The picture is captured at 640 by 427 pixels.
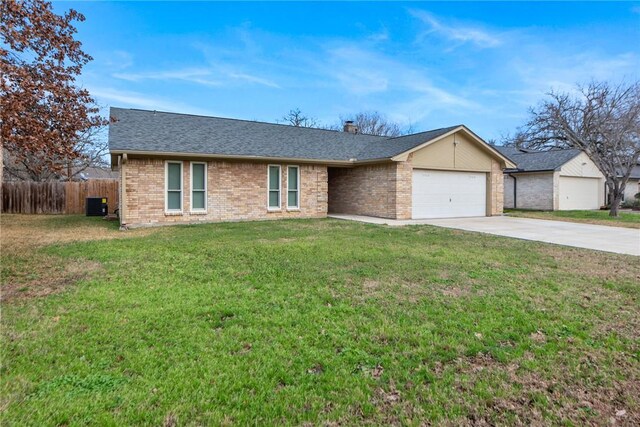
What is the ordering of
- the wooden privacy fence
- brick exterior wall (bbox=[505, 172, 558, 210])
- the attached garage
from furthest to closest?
1. brick exterior wall (bbox=[505, 172, 558, 210])
2. the wooden privacy fence
3. the attached garage

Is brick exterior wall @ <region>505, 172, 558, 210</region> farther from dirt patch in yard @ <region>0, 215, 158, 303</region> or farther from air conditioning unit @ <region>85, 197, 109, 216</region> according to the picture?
air conditioning unit @ <region>85, 197, 109, 216</region>

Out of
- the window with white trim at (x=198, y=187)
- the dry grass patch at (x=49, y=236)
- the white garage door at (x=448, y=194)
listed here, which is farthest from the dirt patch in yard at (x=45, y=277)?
the white garage door at (x=448, y=194)

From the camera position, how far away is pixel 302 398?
263 centimetres

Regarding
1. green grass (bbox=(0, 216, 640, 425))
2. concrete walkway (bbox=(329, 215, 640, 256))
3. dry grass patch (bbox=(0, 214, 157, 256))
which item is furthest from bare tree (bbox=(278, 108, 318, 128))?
green grass (bbox=(0, 216, 640, 425))

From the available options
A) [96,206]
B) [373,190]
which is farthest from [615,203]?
[96,206]

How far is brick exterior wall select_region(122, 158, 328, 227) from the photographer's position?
40.9 ft

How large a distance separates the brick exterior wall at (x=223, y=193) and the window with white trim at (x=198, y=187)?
0.48ft

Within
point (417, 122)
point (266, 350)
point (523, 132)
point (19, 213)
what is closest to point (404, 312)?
point (266, 350)

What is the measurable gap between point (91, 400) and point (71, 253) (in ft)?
20.2

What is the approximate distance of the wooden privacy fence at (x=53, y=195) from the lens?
18.7 metres

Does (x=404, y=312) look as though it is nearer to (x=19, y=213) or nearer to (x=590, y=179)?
(x=19, y=213)

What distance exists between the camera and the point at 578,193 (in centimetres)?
2291

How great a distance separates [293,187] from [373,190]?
3.53 meters

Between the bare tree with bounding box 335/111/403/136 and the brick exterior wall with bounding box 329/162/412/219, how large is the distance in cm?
2648
